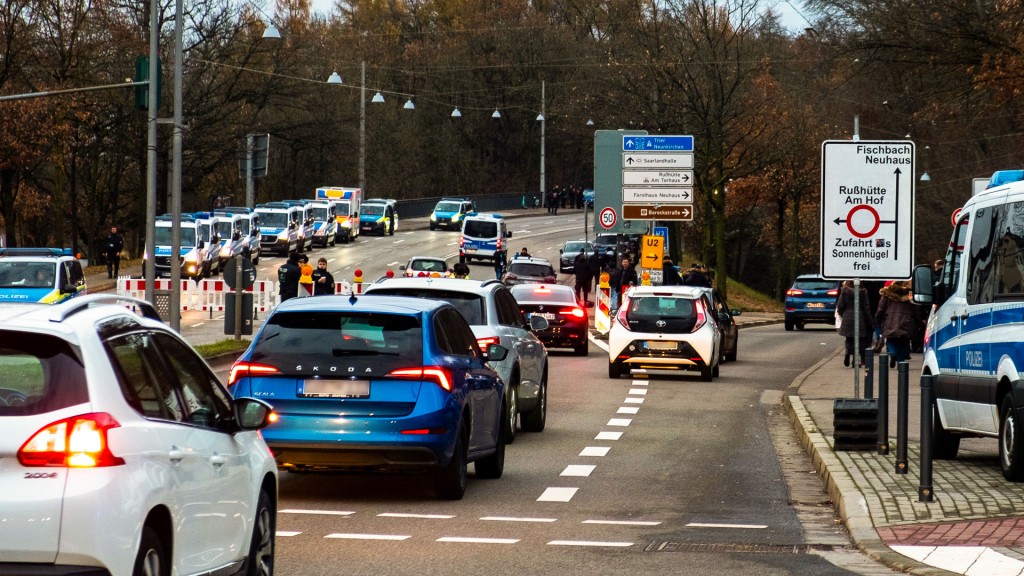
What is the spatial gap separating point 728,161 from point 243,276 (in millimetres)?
39694

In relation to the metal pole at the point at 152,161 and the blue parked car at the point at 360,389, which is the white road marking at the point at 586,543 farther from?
the metal pole at the point at 152,161

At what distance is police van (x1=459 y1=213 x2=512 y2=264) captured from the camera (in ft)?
238

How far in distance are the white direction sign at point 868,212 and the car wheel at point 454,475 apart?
178 inches

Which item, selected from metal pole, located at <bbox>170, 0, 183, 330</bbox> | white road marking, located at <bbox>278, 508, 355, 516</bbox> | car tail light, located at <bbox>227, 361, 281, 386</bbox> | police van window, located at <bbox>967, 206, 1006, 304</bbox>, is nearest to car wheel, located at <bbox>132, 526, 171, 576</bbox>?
white road marking, located at <bbox>278, 508, 355, 516</bbox>

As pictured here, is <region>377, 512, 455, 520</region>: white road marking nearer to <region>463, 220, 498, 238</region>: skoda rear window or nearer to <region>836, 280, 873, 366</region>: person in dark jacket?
<region>836, 280, 873, 366</region>: person in dark jacket

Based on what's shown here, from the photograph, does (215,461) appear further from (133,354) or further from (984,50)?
(984,50)

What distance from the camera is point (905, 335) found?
27.5 meters

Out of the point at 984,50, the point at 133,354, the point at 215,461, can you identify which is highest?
the point at 984,50

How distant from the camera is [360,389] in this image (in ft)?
39.2

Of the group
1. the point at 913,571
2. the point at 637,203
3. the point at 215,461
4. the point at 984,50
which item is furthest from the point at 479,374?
the point at 637,203

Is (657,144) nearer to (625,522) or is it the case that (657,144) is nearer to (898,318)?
(898,318)

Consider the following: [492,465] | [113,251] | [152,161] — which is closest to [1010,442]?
[492,465]

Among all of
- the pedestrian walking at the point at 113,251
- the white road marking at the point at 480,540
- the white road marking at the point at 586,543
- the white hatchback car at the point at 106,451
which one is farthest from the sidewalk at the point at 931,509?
the pedestrian walking at the point at 113,251

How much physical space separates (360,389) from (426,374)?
0.47 metres
